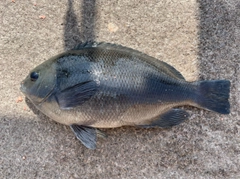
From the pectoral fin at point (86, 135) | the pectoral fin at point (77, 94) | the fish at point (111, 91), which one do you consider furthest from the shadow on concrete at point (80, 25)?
the pectoral fin at point (86, 135)

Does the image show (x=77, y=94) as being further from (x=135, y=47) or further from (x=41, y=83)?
(x=135, y=47)

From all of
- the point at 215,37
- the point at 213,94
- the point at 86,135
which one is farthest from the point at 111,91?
the point at 215,37

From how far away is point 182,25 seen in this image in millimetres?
2025

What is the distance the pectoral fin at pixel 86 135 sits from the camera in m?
1.71

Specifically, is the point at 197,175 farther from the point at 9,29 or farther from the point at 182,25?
the point at 9,29

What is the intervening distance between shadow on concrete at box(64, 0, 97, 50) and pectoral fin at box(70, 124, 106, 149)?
0.61m

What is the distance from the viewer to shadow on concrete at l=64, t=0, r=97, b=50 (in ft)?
6.57

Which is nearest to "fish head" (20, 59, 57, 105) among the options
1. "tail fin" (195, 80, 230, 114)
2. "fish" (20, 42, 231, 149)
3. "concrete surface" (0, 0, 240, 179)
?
"fish" (20, 42, 231, 149)

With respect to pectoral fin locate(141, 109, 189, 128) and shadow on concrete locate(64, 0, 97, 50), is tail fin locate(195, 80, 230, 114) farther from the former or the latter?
shadow on concrete locate(64, 0, 97, 50)

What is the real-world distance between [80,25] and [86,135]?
0.81 meters

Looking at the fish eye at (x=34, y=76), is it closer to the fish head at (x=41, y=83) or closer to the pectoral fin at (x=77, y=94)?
the fish head at (x=41, y=83)

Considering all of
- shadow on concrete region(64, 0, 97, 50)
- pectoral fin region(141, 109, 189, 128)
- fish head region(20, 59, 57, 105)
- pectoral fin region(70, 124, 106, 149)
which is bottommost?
pectoral fin region(70, 124, 106, 149)

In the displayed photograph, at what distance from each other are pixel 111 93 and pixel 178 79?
1.39ft

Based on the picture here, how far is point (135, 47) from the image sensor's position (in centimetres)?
199
